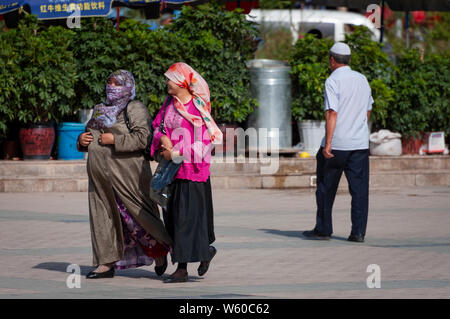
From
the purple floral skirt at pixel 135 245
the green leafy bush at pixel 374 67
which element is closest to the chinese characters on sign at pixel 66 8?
the green leafy bush at pixel 374 67

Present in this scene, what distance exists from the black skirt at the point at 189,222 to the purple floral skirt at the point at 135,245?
23 cm

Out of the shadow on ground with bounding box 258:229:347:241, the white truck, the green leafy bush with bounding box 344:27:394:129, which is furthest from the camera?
the white truck

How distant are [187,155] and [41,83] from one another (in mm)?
6999

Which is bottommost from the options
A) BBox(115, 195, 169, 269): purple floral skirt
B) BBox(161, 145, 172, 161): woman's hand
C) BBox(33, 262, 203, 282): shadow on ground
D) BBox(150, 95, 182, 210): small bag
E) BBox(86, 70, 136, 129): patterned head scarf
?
BBox(33, 262, 203, 282): shadow on ground

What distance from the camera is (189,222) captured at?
6.91 metres

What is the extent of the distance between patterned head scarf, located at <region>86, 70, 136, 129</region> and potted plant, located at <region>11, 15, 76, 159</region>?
6.49m

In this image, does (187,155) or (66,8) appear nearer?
(187,155)

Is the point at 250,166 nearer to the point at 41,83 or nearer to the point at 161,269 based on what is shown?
the point at 41,83

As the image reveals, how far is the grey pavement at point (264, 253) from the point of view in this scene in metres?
6.58

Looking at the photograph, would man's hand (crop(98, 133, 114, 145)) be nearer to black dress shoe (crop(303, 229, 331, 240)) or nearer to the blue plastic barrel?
black dress shoe (crop(303, 229, 331, 240))

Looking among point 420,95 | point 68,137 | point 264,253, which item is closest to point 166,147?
point 264,253

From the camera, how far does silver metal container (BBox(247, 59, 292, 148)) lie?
1466 cm

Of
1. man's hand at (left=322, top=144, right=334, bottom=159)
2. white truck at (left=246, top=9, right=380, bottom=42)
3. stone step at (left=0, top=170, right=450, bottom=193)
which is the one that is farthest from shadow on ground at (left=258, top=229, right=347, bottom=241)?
white truck at (left=246, top=9, right=380, bottom=42)

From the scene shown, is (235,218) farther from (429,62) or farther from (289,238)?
(429,62)
